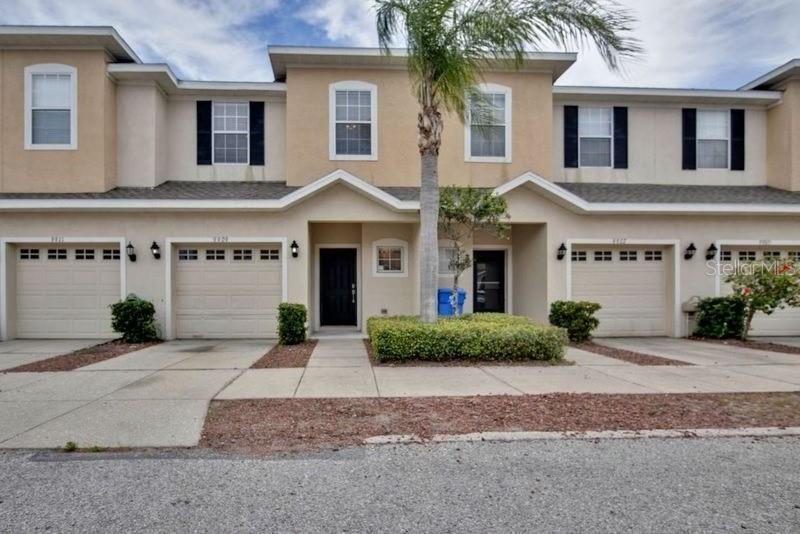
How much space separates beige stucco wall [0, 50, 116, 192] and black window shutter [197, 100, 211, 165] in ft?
7.20

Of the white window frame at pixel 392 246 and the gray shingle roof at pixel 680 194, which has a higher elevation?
the gray shingle roof at pixel 680 194

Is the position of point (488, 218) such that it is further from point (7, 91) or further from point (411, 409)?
point (7, 91)

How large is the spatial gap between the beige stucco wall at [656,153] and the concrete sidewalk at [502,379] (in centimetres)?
659

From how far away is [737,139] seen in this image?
44.8ft

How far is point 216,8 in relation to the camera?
13148 mm

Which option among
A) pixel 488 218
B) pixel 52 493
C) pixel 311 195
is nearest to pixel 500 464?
pixel 52 493

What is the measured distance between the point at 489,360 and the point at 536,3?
6315mm

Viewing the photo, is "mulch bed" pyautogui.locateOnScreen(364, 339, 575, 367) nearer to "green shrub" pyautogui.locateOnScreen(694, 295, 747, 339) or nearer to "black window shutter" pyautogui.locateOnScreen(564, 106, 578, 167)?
"green shrub" pyautogui.locateOnScreen(694, 295, 747, 339)

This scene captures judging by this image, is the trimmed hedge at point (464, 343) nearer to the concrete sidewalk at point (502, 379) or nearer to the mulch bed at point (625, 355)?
the concrete sidewalk at point (502, 379)

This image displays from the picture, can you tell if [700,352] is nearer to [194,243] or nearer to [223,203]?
[223,203]

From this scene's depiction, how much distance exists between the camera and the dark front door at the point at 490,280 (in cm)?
1316

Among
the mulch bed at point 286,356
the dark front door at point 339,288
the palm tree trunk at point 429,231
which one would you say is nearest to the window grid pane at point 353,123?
the dark front door at point 339,288

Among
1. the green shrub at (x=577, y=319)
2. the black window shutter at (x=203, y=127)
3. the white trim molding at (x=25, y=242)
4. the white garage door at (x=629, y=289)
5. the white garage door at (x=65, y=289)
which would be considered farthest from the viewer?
the black window shutter at (x=203, y=127)

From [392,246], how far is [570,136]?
6041 millimetres
